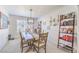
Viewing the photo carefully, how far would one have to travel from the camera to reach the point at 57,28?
189 cm

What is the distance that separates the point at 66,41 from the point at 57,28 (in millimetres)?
344

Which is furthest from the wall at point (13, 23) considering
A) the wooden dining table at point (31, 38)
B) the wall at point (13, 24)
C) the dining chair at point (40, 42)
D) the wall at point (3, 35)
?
the dining chair at point (40, 42)

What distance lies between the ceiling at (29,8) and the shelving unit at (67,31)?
0.32 meters

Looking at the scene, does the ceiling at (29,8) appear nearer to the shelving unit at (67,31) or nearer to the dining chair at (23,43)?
the shelving unit at (67,31)

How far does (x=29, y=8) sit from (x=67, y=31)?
94 cm

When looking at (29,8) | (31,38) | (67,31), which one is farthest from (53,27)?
(29,8)

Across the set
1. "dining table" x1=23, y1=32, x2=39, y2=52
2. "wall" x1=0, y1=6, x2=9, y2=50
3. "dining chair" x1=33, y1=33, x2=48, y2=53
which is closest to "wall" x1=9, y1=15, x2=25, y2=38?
"wall" x1=0, y1=6, x2=9, y2=50

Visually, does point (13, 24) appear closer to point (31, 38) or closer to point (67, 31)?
point (31, 38)

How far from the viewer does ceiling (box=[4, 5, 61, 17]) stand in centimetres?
180

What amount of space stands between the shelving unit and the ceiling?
322 millimetres

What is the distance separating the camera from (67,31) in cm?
186

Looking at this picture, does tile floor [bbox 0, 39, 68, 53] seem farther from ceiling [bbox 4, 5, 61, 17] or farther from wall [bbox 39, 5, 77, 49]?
ceiling [bbox 4, 5, 61, 17]
